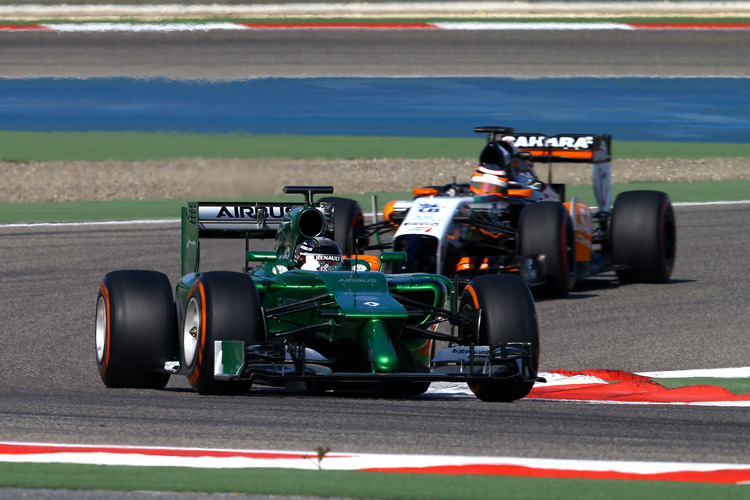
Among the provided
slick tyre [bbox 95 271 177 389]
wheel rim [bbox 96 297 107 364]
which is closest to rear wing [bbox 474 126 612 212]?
wheel rim [bbox 96 297 107 364]

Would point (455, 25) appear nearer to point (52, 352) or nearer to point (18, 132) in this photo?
point (18, 132)

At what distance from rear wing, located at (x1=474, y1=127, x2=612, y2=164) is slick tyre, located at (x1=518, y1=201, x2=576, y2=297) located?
5.21 feet

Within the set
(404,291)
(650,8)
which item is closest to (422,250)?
(404,291)

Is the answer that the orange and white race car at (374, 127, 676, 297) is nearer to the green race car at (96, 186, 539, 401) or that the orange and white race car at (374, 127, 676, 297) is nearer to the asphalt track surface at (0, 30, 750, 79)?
the green race car at (96, 186, 539, 401)

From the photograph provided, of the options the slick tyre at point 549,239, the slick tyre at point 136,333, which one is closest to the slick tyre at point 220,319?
the slick tyre at point 136,333

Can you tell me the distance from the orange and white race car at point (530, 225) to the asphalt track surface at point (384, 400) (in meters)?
0.35

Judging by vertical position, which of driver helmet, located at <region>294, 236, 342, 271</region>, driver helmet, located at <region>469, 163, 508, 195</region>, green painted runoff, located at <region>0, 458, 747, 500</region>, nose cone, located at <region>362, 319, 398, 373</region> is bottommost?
green painted runoff, located at <region>0, 458, 747, 500</region>

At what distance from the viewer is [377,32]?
33.9 meters

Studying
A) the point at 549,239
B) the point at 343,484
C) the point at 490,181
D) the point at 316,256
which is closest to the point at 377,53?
the point at 490,181

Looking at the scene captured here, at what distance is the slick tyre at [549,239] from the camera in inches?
544

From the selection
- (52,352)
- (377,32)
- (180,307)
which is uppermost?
(377,32)

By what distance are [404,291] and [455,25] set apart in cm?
2634

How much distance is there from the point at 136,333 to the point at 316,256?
1.37 meters

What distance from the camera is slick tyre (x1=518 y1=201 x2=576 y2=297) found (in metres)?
13.8
